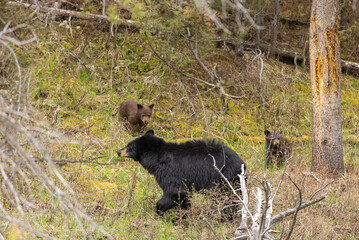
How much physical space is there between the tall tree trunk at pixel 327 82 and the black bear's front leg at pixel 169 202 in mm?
3167

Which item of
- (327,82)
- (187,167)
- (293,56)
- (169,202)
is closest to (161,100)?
(327,82)

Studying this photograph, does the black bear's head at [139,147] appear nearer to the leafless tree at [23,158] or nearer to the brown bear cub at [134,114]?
the leafless tree at [23,158]

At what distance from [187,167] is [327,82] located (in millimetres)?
3348

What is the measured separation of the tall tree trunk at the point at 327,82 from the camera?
7.53 m

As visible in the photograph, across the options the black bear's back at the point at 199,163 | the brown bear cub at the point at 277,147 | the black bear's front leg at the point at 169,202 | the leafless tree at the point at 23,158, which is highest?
the leafless tree at the point at 23,158

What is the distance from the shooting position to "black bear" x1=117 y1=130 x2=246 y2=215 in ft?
18.3

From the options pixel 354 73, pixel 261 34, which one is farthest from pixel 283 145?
pixel 354 73

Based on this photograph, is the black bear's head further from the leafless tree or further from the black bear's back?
the leafless tree

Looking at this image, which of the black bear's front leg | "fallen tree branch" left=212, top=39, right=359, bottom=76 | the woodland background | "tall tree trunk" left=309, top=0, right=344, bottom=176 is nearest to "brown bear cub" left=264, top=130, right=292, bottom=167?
the woodland background

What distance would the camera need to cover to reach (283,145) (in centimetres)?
805

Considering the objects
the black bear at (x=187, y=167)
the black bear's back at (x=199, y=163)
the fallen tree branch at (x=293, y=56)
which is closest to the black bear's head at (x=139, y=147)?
the black bear at (x=187, y=167)

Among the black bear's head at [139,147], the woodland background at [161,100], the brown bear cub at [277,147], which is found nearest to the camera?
the woodland background at [161,100]

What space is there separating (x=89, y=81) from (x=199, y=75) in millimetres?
2787

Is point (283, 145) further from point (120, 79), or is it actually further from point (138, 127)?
point (120, 79)
